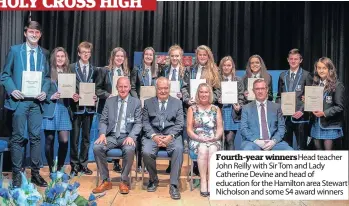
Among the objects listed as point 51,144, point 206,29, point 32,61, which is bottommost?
point 51,144

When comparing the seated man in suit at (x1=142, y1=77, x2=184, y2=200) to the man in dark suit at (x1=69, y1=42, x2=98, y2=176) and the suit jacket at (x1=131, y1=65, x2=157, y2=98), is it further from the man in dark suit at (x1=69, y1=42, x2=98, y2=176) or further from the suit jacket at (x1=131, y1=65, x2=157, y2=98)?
the man in dark suit at (x1=69, y1=42, x2=98, y2=176)

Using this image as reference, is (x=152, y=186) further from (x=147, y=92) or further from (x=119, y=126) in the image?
(x=147, y=92)

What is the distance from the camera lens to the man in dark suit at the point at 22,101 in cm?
369

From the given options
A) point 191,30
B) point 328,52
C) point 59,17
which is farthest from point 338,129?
point 59,17

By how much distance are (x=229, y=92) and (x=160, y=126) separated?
2.45 ft

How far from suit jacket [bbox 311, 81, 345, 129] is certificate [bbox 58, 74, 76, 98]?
7.89 feet

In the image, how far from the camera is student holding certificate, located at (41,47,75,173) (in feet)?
13.4

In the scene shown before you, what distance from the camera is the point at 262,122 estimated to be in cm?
376

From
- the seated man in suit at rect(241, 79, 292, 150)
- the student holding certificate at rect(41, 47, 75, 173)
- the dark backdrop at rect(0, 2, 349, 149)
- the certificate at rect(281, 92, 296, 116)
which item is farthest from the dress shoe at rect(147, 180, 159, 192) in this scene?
the dark backdrop at rect(0, 2, 349, 149)

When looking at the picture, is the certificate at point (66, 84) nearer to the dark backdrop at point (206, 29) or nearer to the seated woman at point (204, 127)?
the seated woman at point (204, 127)

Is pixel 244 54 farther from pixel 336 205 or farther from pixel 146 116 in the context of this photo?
pixel 336 205

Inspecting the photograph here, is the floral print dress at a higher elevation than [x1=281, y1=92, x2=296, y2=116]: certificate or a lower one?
lower

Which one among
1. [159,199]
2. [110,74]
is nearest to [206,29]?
[110,74]

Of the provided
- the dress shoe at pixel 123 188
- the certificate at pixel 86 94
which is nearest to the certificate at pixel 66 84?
the certificate at pixel 86 94
